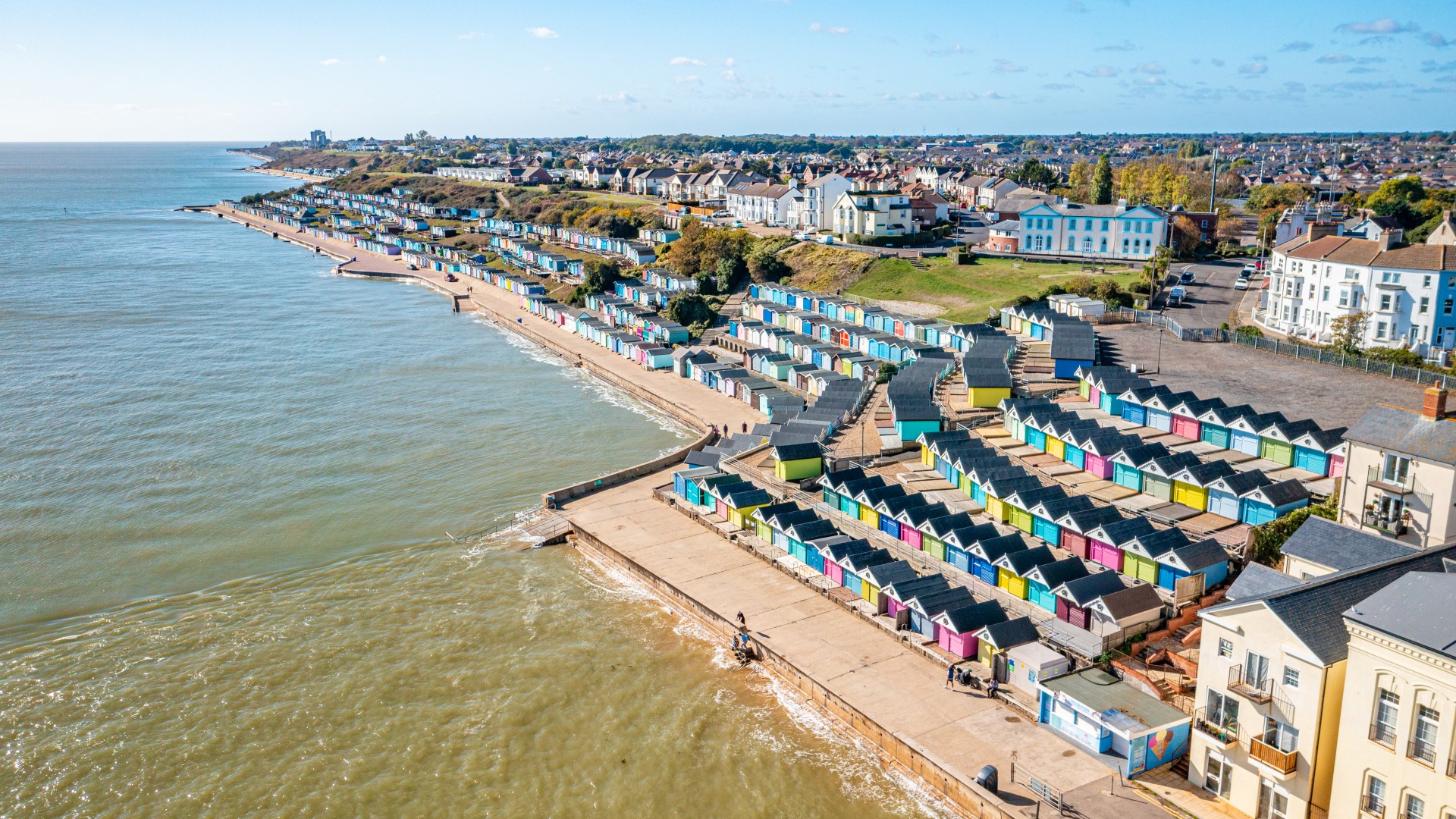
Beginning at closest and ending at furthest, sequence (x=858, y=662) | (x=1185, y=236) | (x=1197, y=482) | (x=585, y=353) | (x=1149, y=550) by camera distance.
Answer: (x=858, y=662)
(x=1149, y=550)
(x=1197, y=482)
(x=585, y=353)
(x=1185, y=236)

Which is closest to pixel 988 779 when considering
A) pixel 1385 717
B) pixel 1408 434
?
pixel 1385 717

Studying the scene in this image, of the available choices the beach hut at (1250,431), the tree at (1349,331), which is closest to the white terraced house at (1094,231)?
the tree at (1349,331)

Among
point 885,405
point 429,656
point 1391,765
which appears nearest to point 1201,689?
point 1391,765

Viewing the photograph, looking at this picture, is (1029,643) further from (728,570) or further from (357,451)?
(357,451)

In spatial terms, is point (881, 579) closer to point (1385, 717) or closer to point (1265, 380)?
point (1385, 717)

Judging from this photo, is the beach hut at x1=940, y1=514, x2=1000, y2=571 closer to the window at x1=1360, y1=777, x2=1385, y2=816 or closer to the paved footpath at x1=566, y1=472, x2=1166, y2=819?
the paved footpath at x1=566, y1=472, x2=1166, y2=819

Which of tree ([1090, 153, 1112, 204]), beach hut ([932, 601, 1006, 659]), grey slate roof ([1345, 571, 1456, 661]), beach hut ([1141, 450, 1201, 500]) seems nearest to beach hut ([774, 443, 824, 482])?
beach hut ([1141, 450, 1201, 500])
